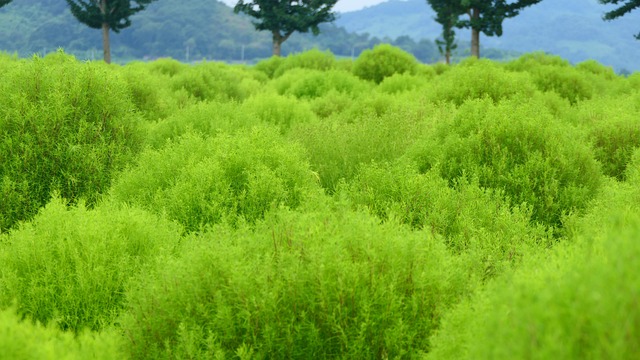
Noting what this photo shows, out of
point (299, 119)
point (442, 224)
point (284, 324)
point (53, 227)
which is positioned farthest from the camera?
point (299, 119)

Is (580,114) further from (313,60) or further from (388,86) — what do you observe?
(313,60)

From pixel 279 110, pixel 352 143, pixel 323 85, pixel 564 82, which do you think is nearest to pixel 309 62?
pixel 323 85

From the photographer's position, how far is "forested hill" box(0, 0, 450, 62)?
140000 millimetres

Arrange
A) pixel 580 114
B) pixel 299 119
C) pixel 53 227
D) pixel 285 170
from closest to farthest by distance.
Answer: pixel 53 227 → pixel 285 170 → pixel 580 114 → pixel 299 119

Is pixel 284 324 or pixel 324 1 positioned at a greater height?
pixel 324 1

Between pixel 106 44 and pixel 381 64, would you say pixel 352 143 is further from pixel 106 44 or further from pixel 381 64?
pixel 106 44

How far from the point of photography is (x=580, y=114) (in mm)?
12055

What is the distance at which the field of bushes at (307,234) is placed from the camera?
127 inches

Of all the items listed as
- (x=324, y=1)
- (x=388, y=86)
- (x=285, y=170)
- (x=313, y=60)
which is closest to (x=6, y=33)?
(x=324, y=1)

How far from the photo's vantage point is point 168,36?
530 ft

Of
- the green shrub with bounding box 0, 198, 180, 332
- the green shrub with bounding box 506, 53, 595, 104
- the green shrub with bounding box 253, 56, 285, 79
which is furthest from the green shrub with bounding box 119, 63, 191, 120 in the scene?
the green shrub with bounding box 253, 56, 285, 79

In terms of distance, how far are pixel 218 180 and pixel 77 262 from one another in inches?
76.3

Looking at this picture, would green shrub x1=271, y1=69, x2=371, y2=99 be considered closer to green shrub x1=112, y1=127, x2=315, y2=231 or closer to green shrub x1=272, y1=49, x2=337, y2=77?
green shrub x1=272, y1=49, x2=337, y2=77

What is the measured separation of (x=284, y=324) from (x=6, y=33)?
6315 inches
